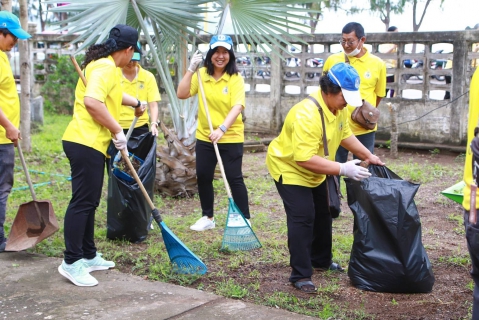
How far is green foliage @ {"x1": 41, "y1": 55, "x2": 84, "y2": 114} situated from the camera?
1295 cm

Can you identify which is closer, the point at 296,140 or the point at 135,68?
the point at 296,140

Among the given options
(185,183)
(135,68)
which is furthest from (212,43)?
(185,183)

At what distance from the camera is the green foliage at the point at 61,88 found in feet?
42.5

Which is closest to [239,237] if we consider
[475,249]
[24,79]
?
[475,249]

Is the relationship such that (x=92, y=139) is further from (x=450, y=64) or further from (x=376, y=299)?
(x=450, y=64)

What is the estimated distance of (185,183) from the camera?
6.83 metres

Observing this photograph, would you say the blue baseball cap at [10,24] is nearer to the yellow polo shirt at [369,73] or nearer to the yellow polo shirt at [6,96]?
the yellow polo shirt at [6,96]

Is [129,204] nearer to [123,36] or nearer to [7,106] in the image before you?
[7,106]

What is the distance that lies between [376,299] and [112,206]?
Answer: 89.3 inches

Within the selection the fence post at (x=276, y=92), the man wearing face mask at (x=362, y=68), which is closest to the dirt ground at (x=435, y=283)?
the man wearing face mask at (x=362, y=68)

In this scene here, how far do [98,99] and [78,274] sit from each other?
1.16m

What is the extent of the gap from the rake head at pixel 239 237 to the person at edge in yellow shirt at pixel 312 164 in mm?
708

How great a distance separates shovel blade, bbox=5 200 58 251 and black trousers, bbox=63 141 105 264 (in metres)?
0.73

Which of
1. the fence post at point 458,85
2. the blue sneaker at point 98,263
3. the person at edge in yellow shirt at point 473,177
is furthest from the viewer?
the fence post at point 458,85
